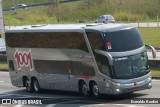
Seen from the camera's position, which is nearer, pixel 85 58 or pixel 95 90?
pixel 95 90

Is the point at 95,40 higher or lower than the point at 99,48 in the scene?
higher

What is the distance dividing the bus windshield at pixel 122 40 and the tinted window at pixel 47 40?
128 cm

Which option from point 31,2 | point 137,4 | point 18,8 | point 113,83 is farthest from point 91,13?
point 113,83

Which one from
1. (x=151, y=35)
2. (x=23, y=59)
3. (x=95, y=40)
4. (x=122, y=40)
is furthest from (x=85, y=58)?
(x=151, y=35)

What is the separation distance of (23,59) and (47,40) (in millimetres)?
2448

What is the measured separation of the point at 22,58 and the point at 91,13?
66204mm

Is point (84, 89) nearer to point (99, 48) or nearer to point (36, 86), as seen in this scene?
point (99, 48)

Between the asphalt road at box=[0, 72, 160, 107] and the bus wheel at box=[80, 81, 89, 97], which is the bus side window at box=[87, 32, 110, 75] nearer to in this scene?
the asphalt road at box=[0, 72, 160, 107]

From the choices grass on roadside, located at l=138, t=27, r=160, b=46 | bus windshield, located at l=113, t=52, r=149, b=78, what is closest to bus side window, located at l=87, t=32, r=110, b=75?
bus windshield, located at l=113, t=52, r=149, b=78

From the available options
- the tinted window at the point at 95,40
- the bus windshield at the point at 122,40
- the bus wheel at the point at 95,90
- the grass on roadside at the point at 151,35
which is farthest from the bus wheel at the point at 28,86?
the grass on roadside at the point at 151,35

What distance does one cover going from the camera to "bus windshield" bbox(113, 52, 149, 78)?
22.7 metres

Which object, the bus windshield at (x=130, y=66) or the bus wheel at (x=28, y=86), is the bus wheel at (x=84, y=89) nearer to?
the bus windshield at (x=130, y=66)

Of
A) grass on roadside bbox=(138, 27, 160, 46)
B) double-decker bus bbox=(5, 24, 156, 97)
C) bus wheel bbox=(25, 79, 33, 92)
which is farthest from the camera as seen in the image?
grass on roadside bbox=(138, 27, 160, 46)

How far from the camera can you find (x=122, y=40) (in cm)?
2327
